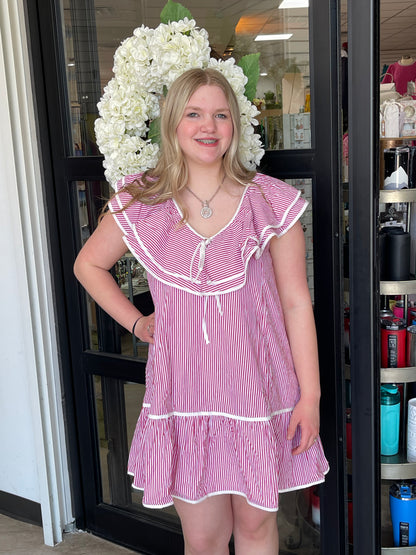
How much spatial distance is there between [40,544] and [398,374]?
1.59 metres

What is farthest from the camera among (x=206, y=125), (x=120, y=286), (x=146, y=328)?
(x=120, y=286)

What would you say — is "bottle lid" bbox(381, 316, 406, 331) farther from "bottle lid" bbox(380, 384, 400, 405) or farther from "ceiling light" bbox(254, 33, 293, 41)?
"ceiling light" bbox(254, 33, 293, 41)

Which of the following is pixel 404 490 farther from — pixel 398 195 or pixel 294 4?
pixel 294 4

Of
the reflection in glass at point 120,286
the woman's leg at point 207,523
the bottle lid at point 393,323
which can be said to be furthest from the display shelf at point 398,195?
the woman's leg at point 207,523

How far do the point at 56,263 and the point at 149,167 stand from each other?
852 mm

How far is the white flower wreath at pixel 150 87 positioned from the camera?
155cm

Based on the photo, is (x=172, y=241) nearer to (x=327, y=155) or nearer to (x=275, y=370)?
(x=275, y=370)

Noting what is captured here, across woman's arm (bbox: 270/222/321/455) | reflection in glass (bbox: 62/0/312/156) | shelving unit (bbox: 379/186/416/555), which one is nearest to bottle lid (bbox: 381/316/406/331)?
shelving unit (bbox: 379/186/416/555)

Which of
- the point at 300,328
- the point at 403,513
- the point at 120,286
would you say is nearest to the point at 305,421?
the point at 300,328

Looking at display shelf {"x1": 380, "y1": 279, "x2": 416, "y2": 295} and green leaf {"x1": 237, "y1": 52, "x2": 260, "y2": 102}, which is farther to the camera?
display shelf {"x1": 380, "y1": 279, "x2": 416, "y2": 295}

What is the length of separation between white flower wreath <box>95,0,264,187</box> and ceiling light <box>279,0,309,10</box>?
211 millimetres

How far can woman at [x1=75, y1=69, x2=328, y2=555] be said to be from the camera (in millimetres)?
1483

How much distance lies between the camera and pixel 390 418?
2.00 m

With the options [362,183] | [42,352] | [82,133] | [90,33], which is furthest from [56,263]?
[362,183]
